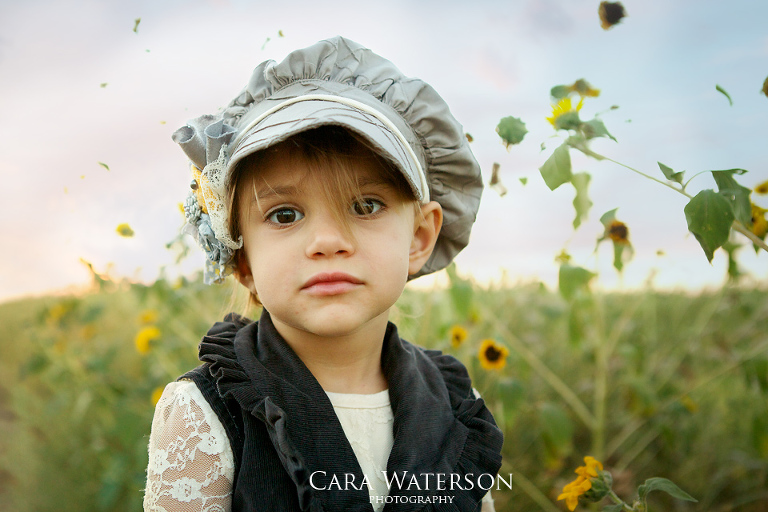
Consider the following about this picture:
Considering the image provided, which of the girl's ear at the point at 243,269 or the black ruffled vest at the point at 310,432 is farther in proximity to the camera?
the girl's ear at the point at 243,269

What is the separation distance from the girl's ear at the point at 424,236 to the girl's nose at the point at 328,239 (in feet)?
0.89

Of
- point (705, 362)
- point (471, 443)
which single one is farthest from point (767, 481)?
point (471, 443)

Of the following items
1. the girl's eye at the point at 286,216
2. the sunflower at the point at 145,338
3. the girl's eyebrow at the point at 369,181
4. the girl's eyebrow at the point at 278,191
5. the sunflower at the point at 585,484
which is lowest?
the sunflower at the point at 585,484

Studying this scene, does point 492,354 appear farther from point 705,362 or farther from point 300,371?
point 705,362

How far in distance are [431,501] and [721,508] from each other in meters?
1.76

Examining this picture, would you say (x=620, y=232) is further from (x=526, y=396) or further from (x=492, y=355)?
(x=526, y=396)

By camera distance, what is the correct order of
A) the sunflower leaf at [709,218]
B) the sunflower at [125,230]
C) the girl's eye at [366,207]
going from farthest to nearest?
the sunflower at [125,230]
the girl's eye at [366,207]
the sunflower leaf at [709,218]

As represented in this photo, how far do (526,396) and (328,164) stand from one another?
2.00 meters

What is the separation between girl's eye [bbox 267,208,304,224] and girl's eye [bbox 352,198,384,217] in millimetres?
99

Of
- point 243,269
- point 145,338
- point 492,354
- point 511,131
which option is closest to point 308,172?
point 243,269

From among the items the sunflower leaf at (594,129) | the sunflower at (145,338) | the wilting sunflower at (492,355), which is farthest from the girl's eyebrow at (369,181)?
the sunflower at (145,338)

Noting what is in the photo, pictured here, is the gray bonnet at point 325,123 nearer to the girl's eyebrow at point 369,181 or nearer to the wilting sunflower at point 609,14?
the girl's eyebrow at point 369,181

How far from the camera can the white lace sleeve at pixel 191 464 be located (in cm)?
103

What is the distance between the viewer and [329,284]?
103cm
